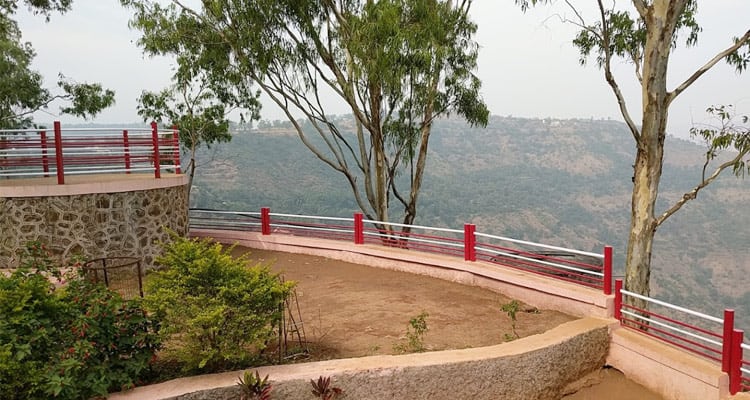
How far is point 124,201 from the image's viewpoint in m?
10.3

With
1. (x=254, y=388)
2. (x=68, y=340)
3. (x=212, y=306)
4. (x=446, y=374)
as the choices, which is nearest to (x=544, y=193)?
(x=446, y=374)

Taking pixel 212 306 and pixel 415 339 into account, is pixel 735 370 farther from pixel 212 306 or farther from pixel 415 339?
pixel 212 306

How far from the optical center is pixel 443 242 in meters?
10.6

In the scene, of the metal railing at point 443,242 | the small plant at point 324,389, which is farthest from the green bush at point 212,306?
the metal railing at point 443,242

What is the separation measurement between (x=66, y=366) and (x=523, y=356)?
15.8 feet

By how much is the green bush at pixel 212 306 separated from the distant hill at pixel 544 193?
50.3 meters

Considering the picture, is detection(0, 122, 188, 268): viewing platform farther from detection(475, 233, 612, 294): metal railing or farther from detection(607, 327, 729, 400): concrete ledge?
detection(607, 327, 729, 400): concrete ledge

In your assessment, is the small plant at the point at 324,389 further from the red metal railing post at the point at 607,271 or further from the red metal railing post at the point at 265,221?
the red metal railing post at the point at 265,221

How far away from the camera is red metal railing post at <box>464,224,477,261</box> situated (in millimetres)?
9905

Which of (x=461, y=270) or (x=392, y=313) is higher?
(x=461, y=270)

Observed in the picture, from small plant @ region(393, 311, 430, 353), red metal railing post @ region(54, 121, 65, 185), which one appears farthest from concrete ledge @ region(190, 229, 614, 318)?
red metal railing post @ region(54, 121, 65, 185)

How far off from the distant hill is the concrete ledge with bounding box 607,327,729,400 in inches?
2012

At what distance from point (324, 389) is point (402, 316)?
2681mm

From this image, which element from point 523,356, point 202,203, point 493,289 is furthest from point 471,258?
point 202,203
